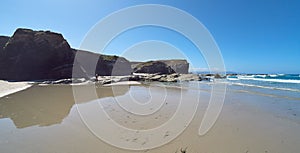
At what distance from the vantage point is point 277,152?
3652mm

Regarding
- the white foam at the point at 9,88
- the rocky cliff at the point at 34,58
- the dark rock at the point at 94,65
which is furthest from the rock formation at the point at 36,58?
the white foam at the point at 9,88

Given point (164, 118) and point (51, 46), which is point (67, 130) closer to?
point (164, 118)

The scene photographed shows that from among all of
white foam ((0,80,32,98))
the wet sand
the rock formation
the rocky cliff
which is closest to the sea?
the wet sand

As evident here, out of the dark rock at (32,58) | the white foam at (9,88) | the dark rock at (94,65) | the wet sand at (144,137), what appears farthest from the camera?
the dark rock at (94,65)

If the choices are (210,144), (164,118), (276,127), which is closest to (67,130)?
(164,118)

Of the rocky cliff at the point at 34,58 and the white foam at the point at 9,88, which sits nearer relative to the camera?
the white foam at the point at 9,88

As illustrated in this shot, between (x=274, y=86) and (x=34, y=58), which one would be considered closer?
(x=274, y=86)

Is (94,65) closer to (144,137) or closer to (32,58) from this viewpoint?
(32,58)

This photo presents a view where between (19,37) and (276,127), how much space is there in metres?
39.4

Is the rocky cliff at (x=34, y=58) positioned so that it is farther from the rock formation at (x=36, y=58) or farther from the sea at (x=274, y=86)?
the sea at (x=274, y=86)

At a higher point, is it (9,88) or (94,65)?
(94,65)

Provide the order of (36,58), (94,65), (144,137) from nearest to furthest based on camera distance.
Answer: (144,137)
(36,58)
(94,65)

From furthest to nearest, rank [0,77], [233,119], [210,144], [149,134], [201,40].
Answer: [0,77]
[201,40]
[233,119]
[149,134]
[210,144]

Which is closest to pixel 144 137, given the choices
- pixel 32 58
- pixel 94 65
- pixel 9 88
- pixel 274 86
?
pixel 9 88
